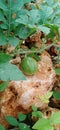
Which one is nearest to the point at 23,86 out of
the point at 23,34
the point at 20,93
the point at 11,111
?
the point at 20,93

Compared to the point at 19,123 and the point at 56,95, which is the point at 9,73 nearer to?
the point at 19,123

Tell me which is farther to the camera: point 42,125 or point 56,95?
point 56,95

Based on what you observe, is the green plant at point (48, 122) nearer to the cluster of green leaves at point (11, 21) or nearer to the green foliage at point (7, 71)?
the green foliage at point (7, 71)

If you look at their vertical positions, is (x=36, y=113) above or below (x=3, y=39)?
below

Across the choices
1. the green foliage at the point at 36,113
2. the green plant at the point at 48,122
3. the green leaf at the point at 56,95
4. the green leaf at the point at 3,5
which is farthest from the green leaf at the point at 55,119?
the green leaf at the point at 3,5

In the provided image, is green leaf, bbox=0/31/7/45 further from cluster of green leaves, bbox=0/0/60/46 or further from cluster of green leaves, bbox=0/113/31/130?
cluster of green leaves, bbox=0/113/31/130

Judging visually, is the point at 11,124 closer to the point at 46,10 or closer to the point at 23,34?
the point at 23,34

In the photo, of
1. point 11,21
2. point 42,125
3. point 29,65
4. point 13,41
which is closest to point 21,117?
point 42,125
